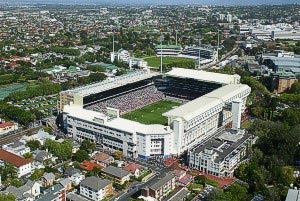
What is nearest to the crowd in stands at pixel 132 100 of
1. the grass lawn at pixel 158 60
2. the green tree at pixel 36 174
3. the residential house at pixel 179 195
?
the green tree at pixel 36 174

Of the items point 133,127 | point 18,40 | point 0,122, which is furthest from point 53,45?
point 133,127

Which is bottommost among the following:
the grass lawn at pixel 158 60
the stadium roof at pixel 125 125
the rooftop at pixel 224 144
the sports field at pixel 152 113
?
the sports field at pixel 152 113

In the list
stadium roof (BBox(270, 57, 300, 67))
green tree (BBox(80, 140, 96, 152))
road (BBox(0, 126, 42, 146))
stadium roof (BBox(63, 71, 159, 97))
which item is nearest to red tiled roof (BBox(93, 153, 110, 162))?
green tree (BBox(80, 140, 96, 152))

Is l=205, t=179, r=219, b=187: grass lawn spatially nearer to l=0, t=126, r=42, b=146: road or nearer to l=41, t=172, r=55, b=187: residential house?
l=41, t=172, r=55, b=187: residential house

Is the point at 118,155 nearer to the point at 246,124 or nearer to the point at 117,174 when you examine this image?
the point at 117,174

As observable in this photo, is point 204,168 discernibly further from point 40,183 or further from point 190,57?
point 190,57

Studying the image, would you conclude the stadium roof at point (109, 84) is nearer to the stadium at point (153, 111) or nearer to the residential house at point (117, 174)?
the stadium at point (153, 111)

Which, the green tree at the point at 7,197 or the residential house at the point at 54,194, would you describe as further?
the residential house at the point at 54,194

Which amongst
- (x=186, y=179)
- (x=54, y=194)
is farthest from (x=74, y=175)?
(x=186, y=179)
